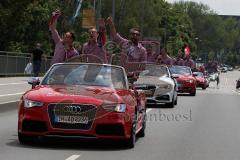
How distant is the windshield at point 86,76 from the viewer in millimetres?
12544

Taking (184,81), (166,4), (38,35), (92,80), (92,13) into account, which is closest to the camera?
(92,80)

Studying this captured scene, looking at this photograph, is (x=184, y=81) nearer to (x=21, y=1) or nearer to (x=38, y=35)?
(x=21, y=1)

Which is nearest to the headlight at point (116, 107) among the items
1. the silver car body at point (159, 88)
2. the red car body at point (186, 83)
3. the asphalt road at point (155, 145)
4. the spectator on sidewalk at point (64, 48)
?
the asphalt road at point (155, 145)

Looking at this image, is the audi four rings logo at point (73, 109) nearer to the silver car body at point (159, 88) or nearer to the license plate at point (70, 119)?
the license plate at point (70, 119)

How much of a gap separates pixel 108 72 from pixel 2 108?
289 inches

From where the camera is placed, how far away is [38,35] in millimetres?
62656

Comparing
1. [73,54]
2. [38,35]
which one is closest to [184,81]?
[73,54]

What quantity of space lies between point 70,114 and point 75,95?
1.22 ft

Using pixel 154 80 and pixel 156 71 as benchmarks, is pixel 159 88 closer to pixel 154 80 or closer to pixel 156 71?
pixel 154 80

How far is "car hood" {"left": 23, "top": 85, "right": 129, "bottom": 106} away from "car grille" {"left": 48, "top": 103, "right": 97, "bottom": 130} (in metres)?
0.08

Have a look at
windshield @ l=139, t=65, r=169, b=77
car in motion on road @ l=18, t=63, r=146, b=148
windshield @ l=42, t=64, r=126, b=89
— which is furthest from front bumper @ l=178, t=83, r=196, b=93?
car in motion on road @ l=18, t=63, r=146, b=148

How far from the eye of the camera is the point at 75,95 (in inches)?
455

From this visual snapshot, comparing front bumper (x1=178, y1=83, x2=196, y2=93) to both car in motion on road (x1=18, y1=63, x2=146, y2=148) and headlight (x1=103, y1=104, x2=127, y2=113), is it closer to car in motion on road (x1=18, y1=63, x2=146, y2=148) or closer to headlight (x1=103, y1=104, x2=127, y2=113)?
car in motion on road (x1=18, y1=63, x2=146, y2=148)

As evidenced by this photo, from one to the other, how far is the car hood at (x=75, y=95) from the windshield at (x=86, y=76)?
0.35 meters
